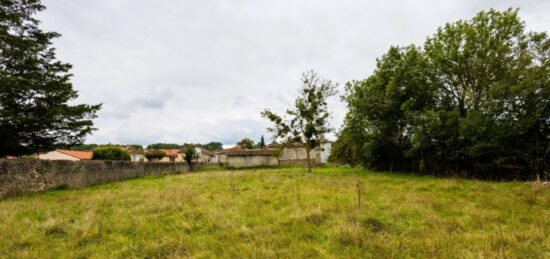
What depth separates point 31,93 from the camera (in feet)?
59.9

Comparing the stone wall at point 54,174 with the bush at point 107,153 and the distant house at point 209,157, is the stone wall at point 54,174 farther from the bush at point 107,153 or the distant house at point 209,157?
the distant house at point 209,157

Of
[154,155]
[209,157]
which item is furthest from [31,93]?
[209,157]

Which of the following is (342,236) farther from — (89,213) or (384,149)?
(384,149)

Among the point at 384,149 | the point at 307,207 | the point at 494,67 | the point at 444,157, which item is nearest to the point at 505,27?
the point at 494,67

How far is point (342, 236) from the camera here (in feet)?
19.7

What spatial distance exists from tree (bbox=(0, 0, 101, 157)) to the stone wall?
3543 millimetres

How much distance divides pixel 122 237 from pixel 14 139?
17710 millimetres

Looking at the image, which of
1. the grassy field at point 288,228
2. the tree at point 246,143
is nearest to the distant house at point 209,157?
the tree at point 246,143

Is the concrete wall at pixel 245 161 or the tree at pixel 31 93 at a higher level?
the tree at pixel 31 93

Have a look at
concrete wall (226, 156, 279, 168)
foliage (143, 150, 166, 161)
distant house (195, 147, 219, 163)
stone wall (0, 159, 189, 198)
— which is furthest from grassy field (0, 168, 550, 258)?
distant house (195, 147, 219, 163)

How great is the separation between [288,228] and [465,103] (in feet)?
66.3

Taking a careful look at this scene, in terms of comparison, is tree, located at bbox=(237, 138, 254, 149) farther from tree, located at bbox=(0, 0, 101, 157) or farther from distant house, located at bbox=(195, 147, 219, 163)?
tree, located at bbox=(0, 0, 101, 157)

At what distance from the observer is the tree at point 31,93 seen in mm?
16781

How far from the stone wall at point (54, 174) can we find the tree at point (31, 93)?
11.6 ft
